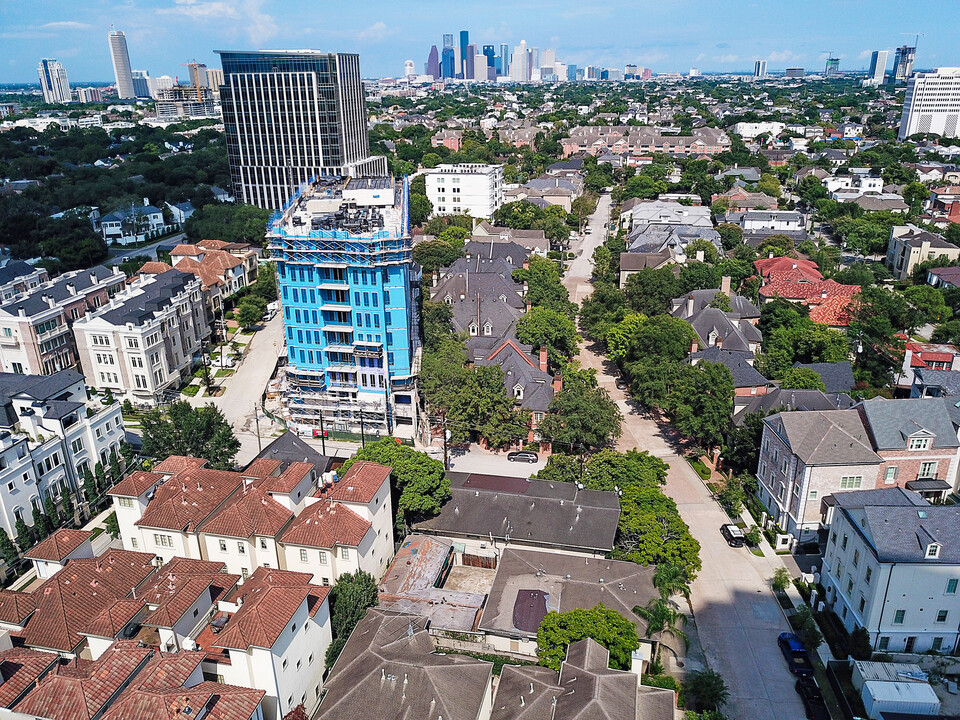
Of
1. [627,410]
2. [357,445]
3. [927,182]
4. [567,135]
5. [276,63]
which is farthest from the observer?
[567,135]

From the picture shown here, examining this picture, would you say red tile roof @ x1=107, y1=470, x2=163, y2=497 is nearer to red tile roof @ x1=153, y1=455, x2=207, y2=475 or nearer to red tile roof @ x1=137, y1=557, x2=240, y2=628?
red tile roof @ x1=153, y1=455, x2=207, y2=475

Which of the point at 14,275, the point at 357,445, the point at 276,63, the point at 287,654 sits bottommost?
the point at 357,445

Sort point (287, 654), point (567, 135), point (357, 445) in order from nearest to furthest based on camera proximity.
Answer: point (287, 654), point (357, 445), point (567, 135)

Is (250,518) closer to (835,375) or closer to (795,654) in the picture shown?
(795,654)

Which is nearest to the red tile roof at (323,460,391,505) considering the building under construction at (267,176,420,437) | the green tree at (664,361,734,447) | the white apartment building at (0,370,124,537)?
the building under construction at (267,176,420,437)

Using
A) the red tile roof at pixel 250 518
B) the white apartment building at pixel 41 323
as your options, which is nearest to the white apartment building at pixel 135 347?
the white apartment building at pixel 41 323

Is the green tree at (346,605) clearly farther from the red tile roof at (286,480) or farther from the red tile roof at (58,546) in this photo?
the red tile roof at (58,546)

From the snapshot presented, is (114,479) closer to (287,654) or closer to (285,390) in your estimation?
(285,390)

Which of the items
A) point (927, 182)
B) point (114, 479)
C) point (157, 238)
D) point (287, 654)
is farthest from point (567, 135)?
point (287, 654)
